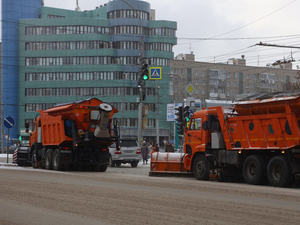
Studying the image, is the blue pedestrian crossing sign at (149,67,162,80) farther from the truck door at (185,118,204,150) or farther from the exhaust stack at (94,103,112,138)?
the truck door at (185,118,204,150)

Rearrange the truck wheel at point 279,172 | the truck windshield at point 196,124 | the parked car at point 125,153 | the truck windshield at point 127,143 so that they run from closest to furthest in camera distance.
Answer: the truck wheel at point 279,172 → the truck windshield at point 196,124 → the parked car at point 125,153 → the truck windshield at point 127,143

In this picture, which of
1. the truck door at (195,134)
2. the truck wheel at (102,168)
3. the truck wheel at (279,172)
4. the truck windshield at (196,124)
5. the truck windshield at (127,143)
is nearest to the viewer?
the truck wheel at (279,172)

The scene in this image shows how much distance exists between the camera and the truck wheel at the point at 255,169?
18.1 metres

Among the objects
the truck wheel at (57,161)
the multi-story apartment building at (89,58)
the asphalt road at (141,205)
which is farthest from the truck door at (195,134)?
the multi-story apartment building at (89,58)

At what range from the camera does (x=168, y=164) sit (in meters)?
23.0

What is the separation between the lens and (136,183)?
17391mm

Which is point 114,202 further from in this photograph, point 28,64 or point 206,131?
point 28,64

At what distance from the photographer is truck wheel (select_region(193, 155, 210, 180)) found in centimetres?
2072

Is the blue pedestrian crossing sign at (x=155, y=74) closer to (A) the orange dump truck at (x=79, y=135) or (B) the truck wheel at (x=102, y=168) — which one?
(A) the orange dump truck at (x=79, y=135)

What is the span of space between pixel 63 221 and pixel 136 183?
8055mm

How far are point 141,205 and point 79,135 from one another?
1425 cm

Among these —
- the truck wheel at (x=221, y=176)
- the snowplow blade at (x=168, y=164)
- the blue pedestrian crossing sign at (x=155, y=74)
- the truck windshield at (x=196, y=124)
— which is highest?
the blue pedestrian crossing sign at (x=155, y=74)

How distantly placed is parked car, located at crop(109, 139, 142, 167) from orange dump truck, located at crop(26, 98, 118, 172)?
4.94m

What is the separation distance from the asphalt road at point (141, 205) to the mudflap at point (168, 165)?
6.65m
